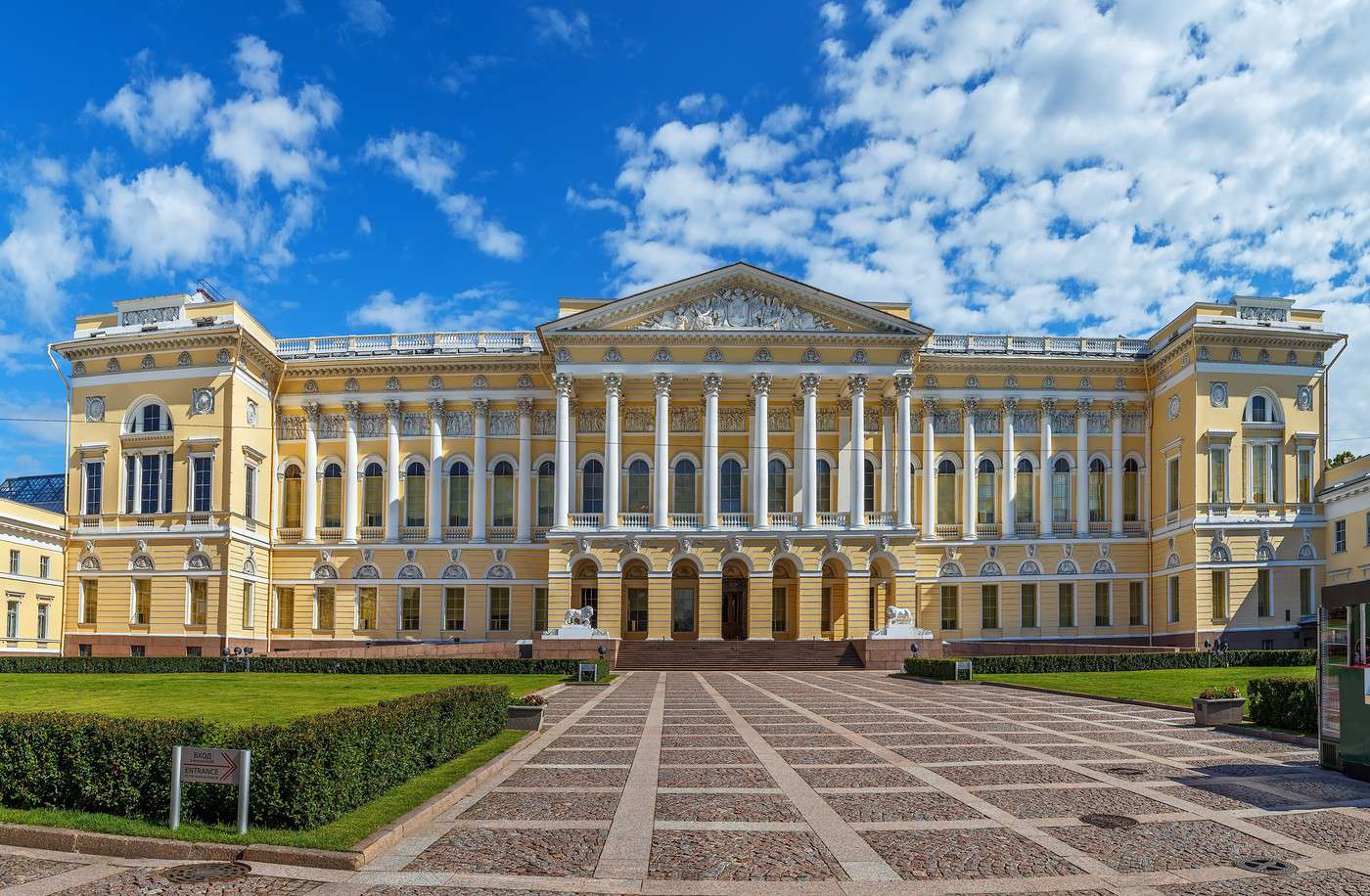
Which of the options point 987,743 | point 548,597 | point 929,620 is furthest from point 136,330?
point 987,743

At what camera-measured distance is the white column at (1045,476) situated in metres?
59.4

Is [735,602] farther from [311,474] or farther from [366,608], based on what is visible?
[311,474]

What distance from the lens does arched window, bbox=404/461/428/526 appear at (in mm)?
59219

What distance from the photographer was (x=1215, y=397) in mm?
54750

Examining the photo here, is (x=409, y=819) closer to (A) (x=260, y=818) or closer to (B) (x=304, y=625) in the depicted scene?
(A) (x=260, y=818)

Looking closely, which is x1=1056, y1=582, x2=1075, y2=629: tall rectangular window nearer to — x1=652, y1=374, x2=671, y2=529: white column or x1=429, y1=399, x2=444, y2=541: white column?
x1=652, y1=374, x2=671, y2=529: white column

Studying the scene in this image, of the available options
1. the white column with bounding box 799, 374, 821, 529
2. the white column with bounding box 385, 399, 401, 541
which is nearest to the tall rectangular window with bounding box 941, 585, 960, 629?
the white column with bounding box 799, 374, 821, 529

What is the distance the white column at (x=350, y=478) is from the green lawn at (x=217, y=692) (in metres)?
18.0

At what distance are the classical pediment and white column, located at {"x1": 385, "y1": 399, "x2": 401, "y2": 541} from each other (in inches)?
405

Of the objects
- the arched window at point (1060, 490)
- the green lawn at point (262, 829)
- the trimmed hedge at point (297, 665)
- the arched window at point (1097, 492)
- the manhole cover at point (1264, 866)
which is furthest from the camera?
the arched window at point (1060, 490)

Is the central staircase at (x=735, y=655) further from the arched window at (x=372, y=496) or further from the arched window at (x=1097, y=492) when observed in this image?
the arched window at (x=1097, y=492)

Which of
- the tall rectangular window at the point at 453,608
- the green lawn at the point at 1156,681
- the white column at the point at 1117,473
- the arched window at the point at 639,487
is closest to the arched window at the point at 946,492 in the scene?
the white column at the point at 1117,473

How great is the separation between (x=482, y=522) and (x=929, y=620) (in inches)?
905

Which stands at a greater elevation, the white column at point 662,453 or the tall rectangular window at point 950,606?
the white column at point 662,453
